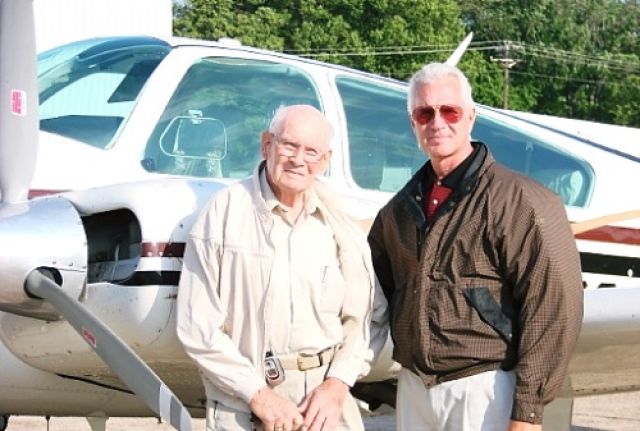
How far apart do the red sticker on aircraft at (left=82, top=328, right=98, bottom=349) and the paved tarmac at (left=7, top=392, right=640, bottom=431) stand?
22.6 ft

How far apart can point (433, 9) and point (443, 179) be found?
61.3 meters

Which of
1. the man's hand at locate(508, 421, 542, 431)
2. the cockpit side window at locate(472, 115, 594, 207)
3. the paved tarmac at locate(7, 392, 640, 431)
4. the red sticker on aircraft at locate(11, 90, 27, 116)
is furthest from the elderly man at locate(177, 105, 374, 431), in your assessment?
the paved tarmac at locate(7, 392, 640, 431)

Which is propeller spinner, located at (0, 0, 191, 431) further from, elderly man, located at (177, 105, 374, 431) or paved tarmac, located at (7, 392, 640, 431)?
paved tarmac, located at (7, 392, 640, 431)

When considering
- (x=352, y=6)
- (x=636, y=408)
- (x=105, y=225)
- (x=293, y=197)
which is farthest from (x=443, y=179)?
(x=352, y=6)

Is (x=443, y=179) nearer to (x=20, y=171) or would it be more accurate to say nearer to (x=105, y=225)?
(x=105, y=225)

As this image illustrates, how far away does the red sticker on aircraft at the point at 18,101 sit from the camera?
535 cm

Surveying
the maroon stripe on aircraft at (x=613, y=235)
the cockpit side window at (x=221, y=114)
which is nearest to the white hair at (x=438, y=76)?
the cockpit side window at (x=221, y=114)

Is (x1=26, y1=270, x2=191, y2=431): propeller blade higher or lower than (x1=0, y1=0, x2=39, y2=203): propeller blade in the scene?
lower

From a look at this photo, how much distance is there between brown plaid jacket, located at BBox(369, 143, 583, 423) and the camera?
4.12 meters

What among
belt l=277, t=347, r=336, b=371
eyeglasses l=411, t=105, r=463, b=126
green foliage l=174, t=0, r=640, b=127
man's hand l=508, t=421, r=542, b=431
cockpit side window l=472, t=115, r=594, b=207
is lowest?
green foliage l=174, t=0, r=640, b=127

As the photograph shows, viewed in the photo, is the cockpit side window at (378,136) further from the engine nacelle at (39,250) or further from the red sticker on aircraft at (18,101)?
the engine nacelle at (39,250)

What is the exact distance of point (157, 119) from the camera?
5703mm

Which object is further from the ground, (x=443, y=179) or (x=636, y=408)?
(x=443, y=179)

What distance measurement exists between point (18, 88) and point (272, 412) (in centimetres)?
208
